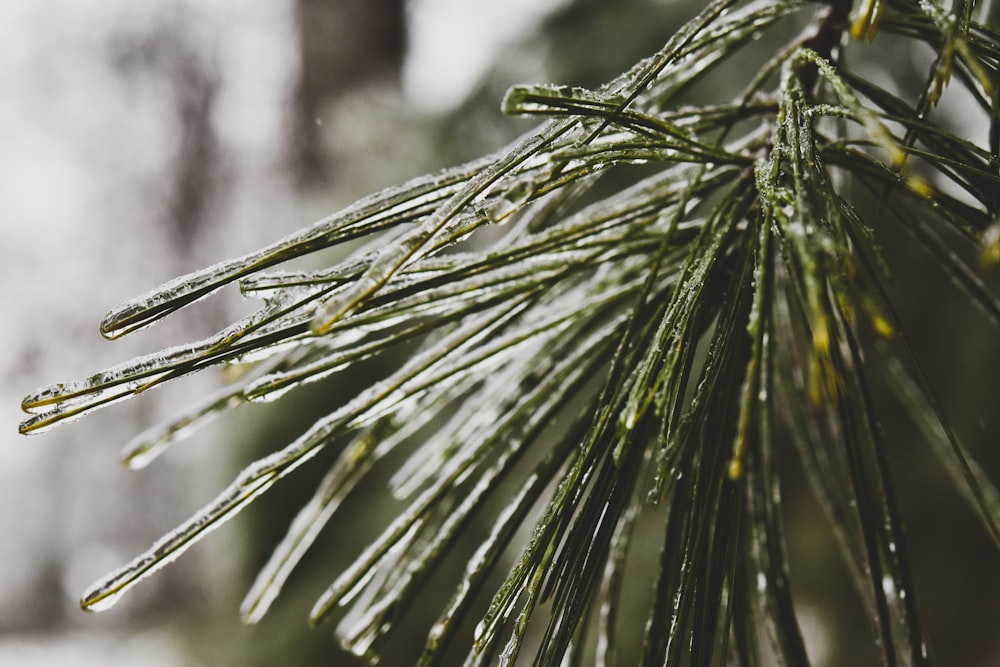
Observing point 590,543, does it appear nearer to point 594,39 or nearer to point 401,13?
point 594,39

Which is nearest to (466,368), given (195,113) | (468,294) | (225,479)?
(468,294)

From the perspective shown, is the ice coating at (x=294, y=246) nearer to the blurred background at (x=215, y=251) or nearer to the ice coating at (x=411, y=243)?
the ice coating at (x=411, y=243)

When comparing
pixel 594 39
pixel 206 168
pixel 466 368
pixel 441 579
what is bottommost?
pixel 466 368

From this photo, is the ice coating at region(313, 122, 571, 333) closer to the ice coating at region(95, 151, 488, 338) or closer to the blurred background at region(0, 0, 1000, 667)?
the ice coating at region(95, 151, 488, 338)

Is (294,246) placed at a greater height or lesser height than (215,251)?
lesser

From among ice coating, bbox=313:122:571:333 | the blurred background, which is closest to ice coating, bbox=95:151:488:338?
ice coating, bbox=313:122:571:333

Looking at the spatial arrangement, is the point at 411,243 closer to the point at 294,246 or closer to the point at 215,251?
the point at 294,246

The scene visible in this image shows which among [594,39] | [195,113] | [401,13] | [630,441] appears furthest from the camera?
[195,113]

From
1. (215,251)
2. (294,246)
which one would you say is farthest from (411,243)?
(215,251)

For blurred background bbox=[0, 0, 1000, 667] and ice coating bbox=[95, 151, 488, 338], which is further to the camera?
blurred background bbox=[0, 0, 1000, 667]
